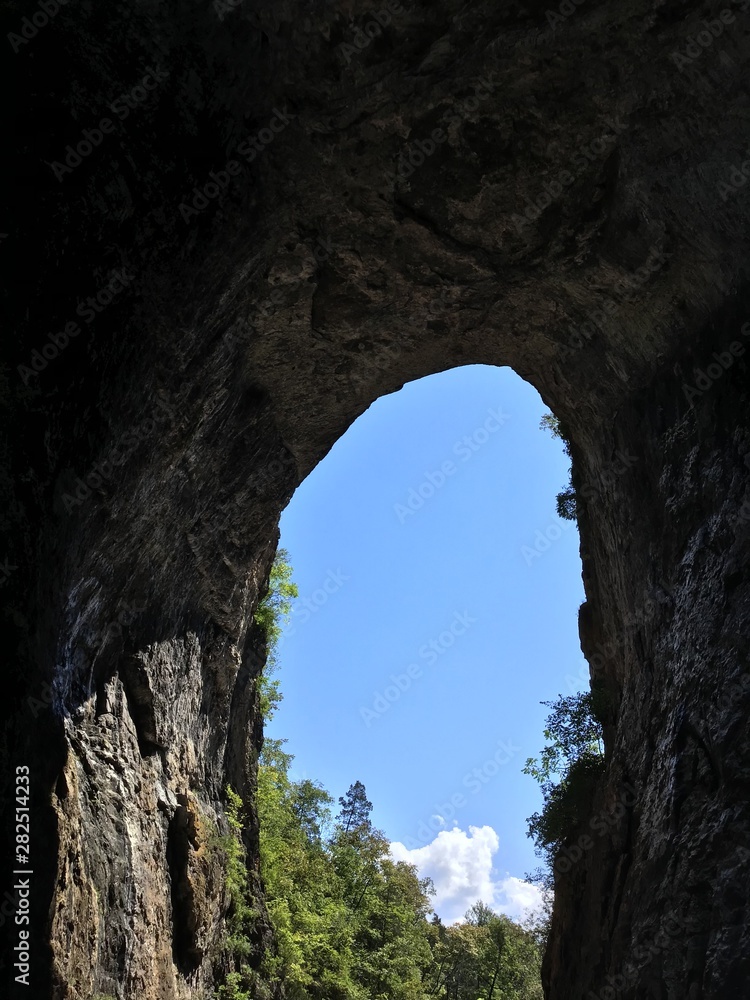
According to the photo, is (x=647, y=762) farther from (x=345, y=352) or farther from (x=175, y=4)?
(x=175, y=4)

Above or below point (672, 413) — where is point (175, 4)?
above

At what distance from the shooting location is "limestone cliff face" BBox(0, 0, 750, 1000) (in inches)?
309

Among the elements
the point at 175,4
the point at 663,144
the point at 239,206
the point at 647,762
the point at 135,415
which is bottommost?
the point at 647,762

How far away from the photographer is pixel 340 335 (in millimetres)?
13273

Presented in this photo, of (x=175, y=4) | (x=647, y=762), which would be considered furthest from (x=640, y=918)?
(x=175, y=4)

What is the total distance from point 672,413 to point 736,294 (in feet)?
6.60

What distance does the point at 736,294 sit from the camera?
892cm
